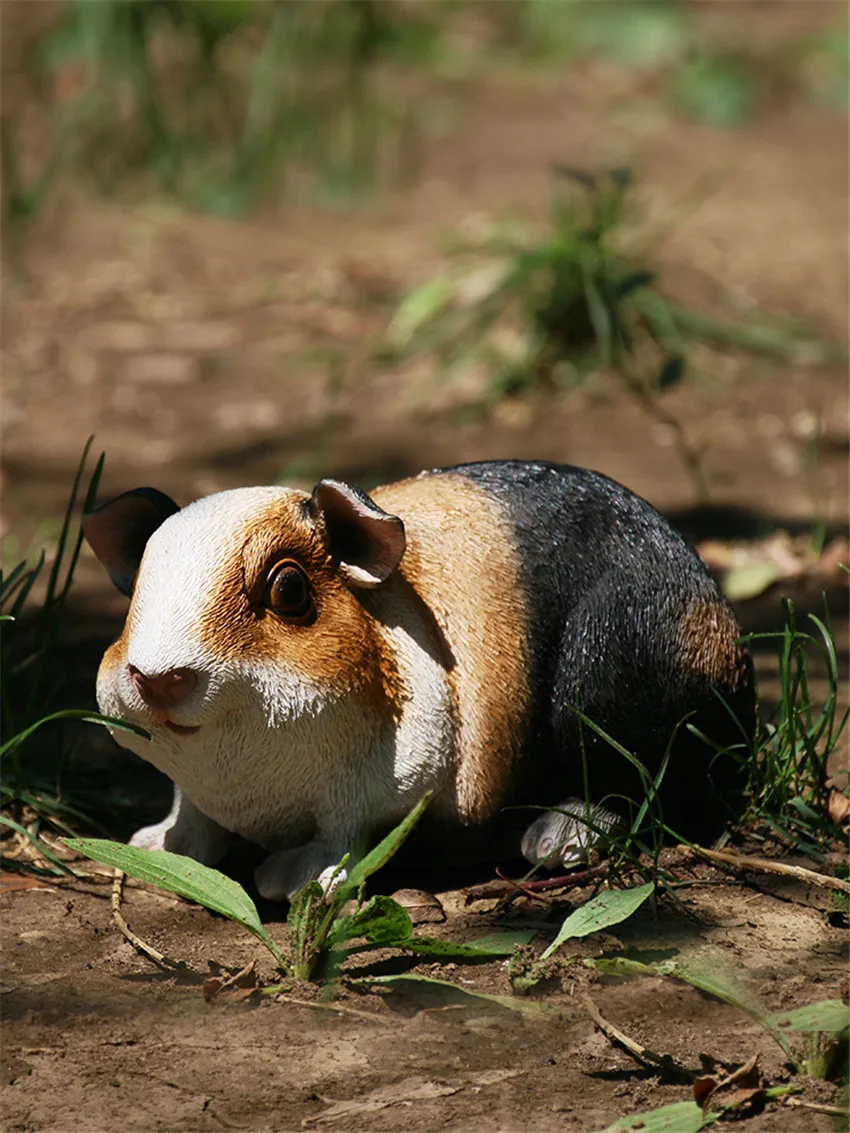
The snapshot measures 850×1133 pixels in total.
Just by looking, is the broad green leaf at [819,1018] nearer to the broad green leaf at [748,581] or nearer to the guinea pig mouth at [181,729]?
the guinea pig mouth at [181,729]

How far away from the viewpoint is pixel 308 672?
294cm

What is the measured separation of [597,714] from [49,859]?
122 centimetres

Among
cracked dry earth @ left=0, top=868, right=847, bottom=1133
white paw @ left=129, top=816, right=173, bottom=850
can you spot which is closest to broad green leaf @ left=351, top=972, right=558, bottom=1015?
cracked dry earth @ left=0, top=868, right=847, bottom=1133

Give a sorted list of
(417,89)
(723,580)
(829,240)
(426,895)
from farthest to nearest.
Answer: (417,89) → (829,240) → (723,580) → (426,895)

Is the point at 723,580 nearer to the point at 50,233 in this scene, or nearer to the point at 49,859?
Result: the point at 49,859

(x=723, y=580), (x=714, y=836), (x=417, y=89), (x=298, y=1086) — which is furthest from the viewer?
(x=417, y=89)

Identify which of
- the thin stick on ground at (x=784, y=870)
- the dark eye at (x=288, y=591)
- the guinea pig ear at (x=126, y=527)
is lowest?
the thin stick on ground at (x=784, y=870)

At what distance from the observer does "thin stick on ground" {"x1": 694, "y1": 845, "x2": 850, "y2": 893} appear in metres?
3.15

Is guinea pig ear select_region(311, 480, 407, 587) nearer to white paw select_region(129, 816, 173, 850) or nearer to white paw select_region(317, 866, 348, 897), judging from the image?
white paw select_region(317, 866, 348, 897)

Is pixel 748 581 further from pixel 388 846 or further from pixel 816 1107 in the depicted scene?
pixel 816 1107

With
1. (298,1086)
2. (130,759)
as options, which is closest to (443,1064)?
(298,1086)

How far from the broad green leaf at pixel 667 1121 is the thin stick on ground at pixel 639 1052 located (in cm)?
11

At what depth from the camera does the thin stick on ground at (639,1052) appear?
8.54 ft

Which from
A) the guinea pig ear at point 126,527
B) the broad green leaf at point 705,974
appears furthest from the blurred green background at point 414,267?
the broad green leaf at point 705,974
